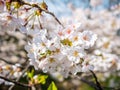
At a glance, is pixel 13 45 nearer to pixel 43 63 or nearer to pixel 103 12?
pixel 103 12

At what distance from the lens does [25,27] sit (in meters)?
1.66

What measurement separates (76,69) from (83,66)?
8cm

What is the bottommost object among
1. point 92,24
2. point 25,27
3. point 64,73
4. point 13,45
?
point 13,45

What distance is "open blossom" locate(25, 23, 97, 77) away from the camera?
162 centimetres

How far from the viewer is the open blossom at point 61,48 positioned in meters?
1.62

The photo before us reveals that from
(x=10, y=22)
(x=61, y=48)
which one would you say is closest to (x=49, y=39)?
(x=61, y=48)

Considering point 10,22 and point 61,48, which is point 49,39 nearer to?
point 61,48

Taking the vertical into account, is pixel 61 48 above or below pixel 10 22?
below

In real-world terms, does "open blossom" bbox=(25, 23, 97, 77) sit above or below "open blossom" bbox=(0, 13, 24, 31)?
below

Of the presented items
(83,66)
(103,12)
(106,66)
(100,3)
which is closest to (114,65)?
(106,66)

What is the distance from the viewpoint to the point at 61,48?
1.62 meters

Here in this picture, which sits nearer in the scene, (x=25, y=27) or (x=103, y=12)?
(x=25, y=27)

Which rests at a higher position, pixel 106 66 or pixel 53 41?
pixel 53 41

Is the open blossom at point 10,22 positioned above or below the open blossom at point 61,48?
above
